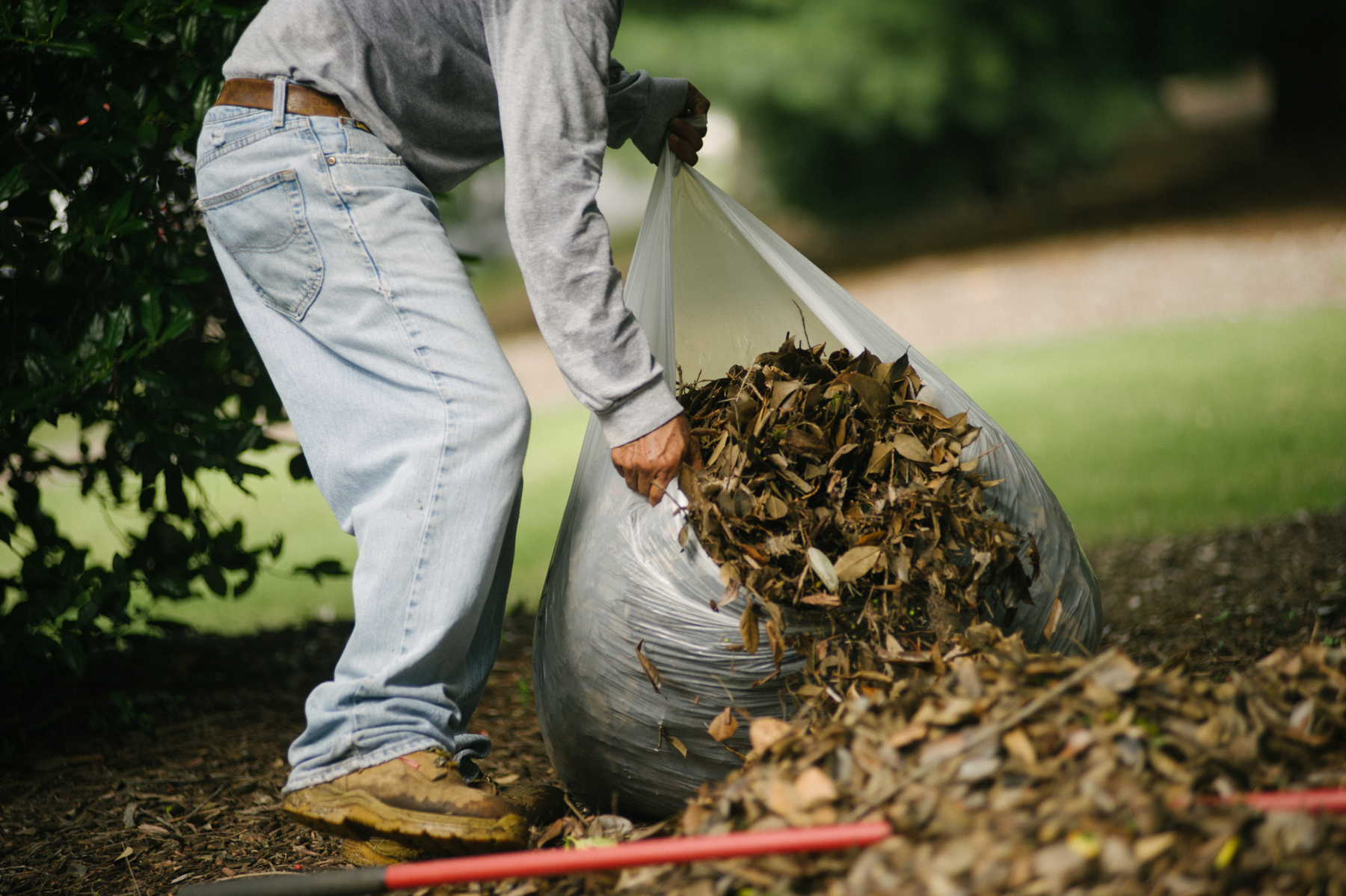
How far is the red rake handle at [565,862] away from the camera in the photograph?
127 cm

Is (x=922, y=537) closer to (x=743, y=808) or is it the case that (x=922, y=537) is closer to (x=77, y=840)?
(x=743, y=808)

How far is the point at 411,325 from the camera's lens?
1.77 metres

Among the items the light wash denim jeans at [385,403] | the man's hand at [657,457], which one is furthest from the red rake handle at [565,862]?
the man's hand at [657,457]

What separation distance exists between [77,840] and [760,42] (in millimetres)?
10639

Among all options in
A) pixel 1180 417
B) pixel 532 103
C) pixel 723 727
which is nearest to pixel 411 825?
pixel 723 727

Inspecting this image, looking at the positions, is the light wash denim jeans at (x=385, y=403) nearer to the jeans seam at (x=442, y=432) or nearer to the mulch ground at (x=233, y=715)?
the jeans seam at (x=442, y=432)

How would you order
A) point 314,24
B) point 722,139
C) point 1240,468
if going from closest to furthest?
point 314,24, point 1240,468, point 722,139

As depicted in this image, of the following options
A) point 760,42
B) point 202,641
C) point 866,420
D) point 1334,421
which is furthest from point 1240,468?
point 760,42

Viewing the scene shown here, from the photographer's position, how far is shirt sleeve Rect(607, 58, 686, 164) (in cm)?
215

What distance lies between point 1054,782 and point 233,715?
2.16 m

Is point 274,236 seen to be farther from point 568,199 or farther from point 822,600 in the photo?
point 822,600

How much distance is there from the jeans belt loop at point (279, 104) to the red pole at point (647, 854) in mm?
1216

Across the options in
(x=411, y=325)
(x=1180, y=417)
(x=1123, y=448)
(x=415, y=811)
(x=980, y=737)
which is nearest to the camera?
(x=980, y=737)

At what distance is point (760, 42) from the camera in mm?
11180
